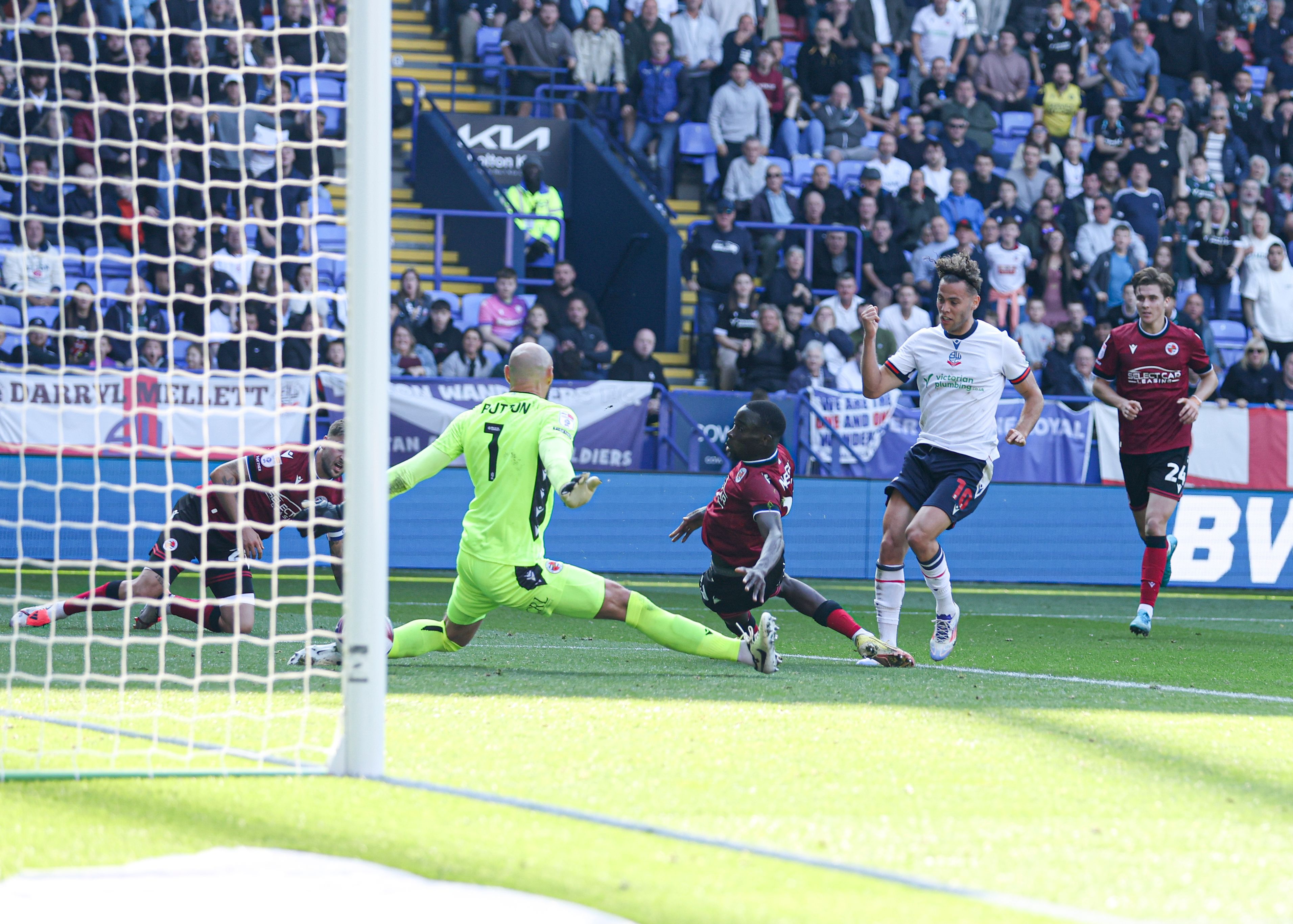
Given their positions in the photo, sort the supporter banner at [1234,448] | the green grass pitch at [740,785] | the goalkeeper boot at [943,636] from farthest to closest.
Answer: the supporter banner at [1234,448] < the goalkeeper boot at [943,636] < the green grass pitch at [740,785]

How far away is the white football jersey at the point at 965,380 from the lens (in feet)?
26.0

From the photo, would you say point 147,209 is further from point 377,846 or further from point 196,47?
point 377,846

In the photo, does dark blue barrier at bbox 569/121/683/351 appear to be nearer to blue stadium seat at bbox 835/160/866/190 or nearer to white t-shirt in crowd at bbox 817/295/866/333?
white t-shirt in crowd at bbox 817/295/866/333

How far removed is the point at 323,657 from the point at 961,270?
3.78 metres

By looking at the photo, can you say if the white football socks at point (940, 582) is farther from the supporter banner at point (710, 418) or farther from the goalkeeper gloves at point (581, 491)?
the supporter banner at point (710, 418)

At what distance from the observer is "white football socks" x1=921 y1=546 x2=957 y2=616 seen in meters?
7.78

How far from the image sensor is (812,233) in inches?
682

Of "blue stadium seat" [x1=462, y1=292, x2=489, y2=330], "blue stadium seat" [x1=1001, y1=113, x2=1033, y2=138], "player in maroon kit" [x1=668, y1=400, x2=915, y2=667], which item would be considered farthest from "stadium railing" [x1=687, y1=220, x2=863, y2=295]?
"player in maroon kit" [x1=668, y1=400, x2=915, y2=667]

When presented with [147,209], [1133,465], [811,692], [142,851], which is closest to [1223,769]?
[811,692]

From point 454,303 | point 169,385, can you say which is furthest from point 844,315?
point 169,385

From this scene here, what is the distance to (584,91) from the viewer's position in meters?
18.7

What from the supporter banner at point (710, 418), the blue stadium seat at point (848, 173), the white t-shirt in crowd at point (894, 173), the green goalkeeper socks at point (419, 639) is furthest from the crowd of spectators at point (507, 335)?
the green goalkeeper socks at point (419, 639)

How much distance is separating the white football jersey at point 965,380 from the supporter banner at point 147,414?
217 inches

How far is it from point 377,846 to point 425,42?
17.6 metres
